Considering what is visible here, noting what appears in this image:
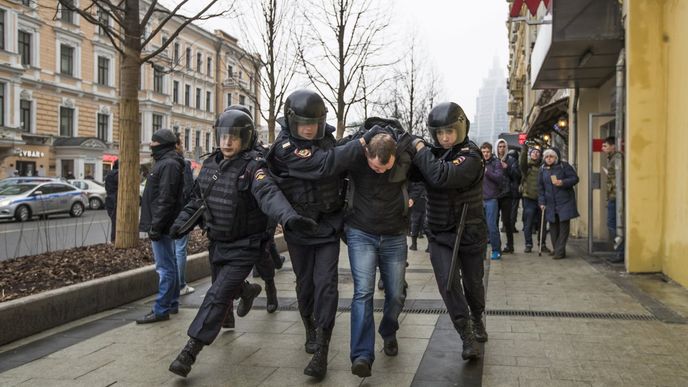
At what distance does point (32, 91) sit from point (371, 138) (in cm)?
3675

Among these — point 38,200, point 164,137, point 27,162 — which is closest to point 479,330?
point 164,137

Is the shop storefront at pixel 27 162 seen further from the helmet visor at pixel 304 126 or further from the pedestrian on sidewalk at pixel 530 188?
the helmet visor at pixel 304 126

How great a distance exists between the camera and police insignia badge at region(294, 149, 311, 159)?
3.99 metres

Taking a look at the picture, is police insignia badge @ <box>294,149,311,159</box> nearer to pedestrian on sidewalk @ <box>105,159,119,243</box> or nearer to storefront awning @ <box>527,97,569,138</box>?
pedestrian on sidewalk @ <box>105,159,119,243</box>

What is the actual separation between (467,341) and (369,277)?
888mm

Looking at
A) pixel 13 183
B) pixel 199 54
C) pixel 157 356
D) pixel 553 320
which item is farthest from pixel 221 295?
pixel 199 54

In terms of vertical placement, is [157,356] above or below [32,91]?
below

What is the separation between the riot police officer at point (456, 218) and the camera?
4.26 m

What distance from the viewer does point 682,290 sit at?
6.60 m

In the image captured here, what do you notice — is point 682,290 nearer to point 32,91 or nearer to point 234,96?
point 32,91

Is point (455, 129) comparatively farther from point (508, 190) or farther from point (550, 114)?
point (550, 114)

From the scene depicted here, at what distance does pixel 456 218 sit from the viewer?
432 centimetres

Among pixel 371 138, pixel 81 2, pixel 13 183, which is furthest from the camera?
pixel 81 2

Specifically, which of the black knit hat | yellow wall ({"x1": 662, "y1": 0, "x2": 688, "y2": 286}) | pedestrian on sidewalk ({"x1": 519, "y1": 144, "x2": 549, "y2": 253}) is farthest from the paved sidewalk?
pedestrian on sidewalk ({"x1": 519, "y1": 144, "x2": 549, "y2": 253})
